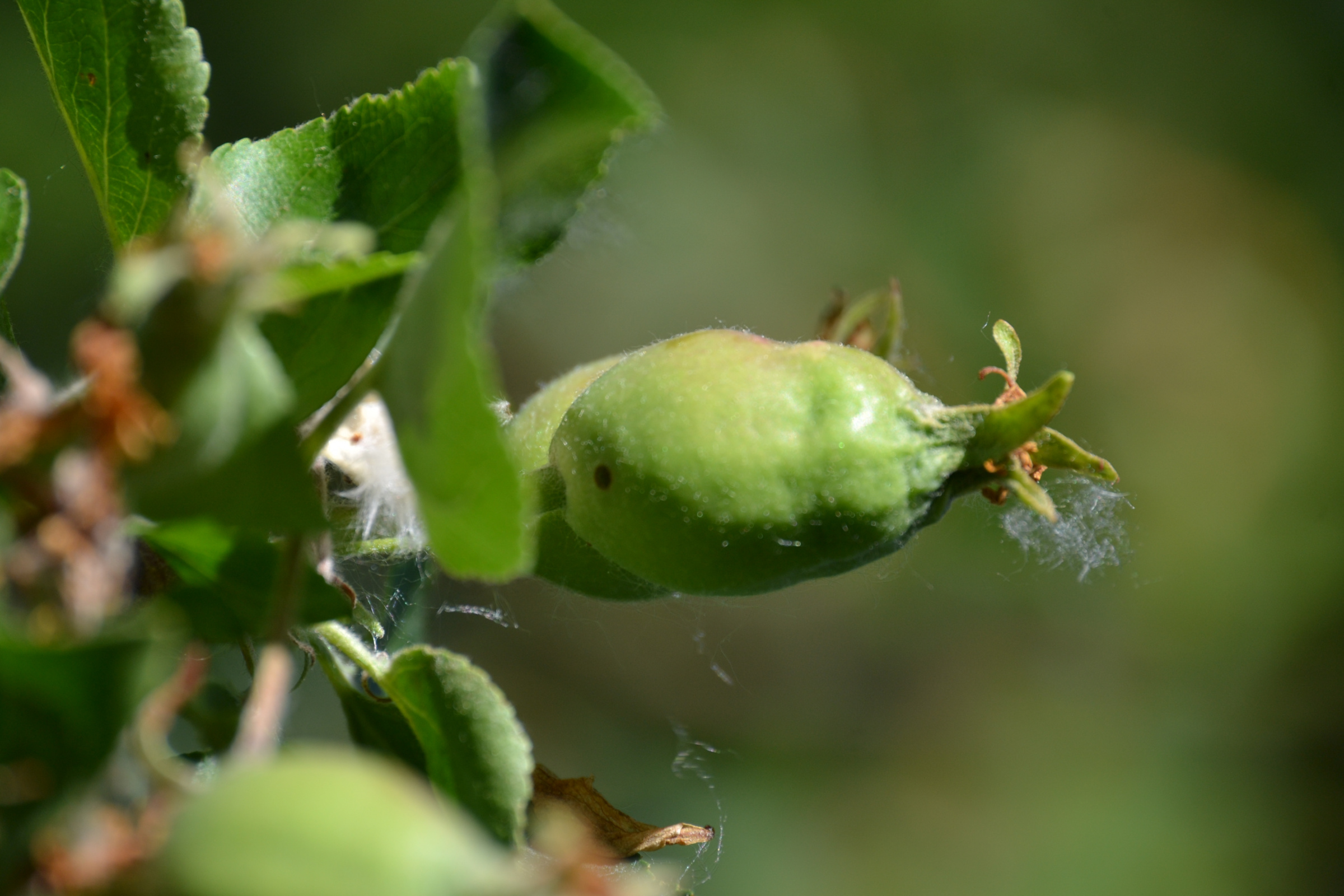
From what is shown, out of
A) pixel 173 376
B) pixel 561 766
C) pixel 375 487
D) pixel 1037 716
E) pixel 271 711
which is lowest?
pixel 561 766

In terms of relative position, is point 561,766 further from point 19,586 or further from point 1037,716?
point 19,586

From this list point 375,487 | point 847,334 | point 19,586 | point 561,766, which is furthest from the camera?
point 561,766

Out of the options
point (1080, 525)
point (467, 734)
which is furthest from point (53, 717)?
point (1080, 525)

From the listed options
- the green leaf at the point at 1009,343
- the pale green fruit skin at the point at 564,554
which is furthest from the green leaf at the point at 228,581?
the green leaf at the point at 1009,343

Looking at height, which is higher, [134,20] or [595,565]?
[134,20]

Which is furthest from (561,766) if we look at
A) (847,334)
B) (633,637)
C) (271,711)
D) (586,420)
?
(271,711)

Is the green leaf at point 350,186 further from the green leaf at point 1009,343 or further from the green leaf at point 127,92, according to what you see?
the green leaf at point 1009,343

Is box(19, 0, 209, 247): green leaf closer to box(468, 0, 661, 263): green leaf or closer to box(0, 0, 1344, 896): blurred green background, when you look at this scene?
box(468, 0, 661, 263): green leaf
